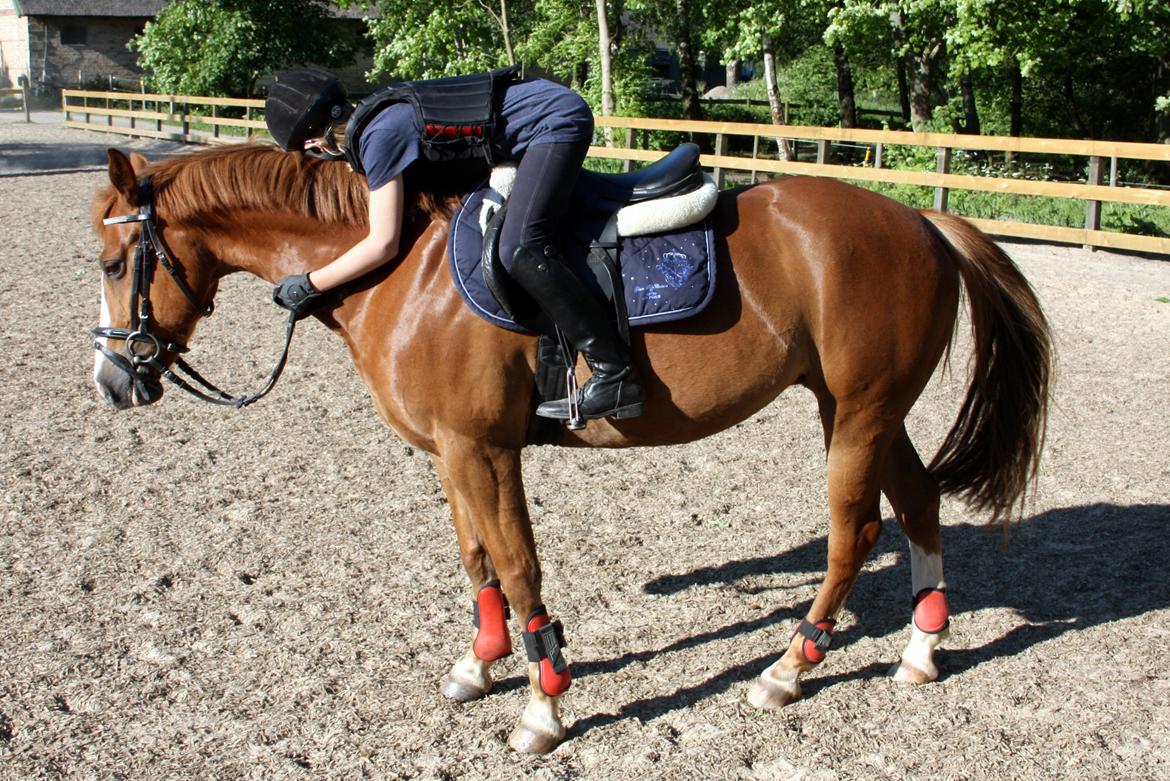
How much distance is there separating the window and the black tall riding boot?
1899 inches

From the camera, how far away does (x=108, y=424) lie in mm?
6328

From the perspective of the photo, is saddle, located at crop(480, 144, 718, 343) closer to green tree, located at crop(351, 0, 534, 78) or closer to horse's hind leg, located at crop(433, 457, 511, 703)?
horse's hind leg, located at crop(433, 457, 511, 703)

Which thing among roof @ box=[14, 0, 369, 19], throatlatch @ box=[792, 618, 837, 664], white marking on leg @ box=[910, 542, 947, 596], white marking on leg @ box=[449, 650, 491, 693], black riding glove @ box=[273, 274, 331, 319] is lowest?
white marking on leg @ box=[449, 650, 491, 693]

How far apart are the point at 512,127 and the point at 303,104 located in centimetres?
68

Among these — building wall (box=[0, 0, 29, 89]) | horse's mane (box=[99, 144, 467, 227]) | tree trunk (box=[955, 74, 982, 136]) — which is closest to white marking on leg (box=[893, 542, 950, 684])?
horse's mane (box=[99, 144, 467, 227])

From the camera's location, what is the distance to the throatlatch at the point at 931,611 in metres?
3.80

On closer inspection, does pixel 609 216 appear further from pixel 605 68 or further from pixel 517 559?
pixel 605 68

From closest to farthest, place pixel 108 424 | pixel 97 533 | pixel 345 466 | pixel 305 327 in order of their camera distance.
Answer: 1. pixel 97 533
2. pixel 345 466
3. pixel 108 424
4. pixel 305 327

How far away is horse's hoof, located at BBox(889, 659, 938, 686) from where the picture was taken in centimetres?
372

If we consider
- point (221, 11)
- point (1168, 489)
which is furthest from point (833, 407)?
point (221, 11)

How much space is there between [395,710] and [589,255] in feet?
5.47

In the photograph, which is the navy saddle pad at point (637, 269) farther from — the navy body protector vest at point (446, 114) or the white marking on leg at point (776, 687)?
the white marking on leg at point (776, 687)

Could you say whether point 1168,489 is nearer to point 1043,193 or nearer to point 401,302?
point 401,302

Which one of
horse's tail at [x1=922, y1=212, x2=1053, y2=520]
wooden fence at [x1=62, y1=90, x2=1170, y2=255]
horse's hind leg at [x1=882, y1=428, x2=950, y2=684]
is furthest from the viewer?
wooden fence at [x1=62, y1=90, x2=1170, y2=255]
